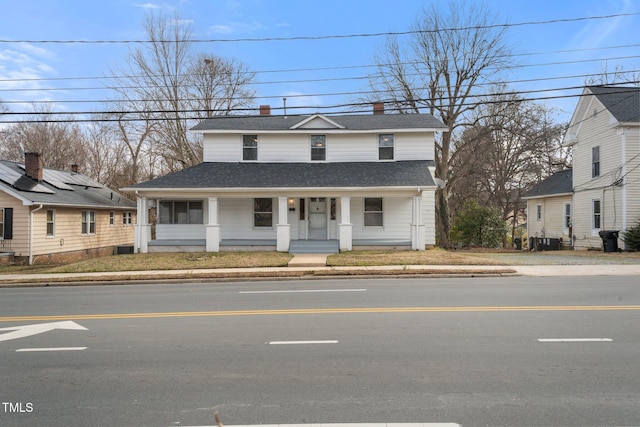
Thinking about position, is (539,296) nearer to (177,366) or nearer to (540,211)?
(177,366)

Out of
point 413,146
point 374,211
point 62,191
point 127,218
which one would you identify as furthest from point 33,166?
point 413,146

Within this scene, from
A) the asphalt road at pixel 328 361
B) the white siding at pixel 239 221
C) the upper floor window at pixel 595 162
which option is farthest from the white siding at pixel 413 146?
the asphalt road at pixel 328 361

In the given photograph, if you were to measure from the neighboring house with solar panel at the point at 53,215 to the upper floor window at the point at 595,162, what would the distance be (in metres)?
29.4

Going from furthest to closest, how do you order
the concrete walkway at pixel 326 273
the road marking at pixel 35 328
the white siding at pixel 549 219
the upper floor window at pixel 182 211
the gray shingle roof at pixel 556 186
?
the white siding at pixel 549 219 < the gray shingle roof at pixel 556 186 < the upper floor window at pixel 182 211 < the concrete walkway at pixel 326 273 < the road marking at pixel 35 328

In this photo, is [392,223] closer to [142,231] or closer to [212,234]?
[212,234]

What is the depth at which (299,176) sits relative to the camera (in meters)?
20.3

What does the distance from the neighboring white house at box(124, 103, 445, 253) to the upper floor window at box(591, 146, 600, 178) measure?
29.1 feet

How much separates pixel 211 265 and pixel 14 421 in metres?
11.8

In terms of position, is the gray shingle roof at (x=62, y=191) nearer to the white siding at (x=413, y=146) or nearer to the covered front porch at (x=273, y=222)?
the covered front porch at (x=273, y=222)

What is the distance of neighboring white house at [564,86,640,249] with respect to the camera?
20031 millimetres

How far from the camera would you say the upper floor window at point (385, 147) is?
22125 millimetres

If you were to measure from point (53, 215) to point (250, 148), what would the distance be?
11.6 metres

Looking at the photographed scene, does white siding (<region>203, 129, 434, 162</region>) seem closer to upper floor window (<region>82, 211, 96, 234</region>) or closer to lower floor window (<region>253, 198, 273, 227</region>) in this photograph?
lower floor window (<region>253, 198, 273, 227</region>)

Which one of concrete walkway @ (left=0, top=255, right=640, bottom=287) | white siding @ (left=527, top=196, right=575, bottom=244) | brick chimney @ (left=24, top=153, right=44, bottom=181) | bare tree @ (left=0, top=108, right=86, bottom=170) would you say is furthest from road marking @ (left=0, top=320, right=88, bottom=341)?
bare tree @ (left=0, top=108, right=86, bottom=170)
